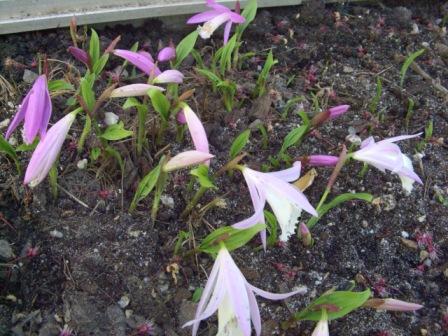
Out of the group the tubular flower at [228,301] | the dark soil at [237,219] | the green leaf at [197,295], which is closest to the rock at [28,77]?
the dark soil at [237,219]

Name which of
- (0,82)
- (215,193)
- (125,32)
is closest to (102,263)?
(215,193)

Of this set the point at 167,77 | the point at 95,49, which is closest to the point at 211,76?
the point at 167,77

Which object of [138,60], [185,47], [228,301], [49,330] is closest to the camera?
[228,301]

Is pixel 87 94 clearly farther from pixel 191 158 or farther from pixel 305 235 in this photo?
pixel 305 235

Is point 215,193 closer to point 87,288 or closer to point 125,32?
point 87,288

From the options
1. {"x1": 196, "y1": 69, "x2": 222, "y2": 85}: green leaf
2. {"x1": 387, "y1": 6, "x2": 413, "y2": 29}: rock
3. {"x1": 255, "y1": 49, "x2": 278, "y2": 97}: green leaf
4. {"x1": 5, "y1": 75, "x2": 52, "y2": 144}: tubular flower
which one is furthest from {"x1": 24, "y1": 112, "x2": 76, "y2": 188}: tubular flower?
{"x1": 387, "y1": 6, "x2": 413, "y2": 29}: rock
